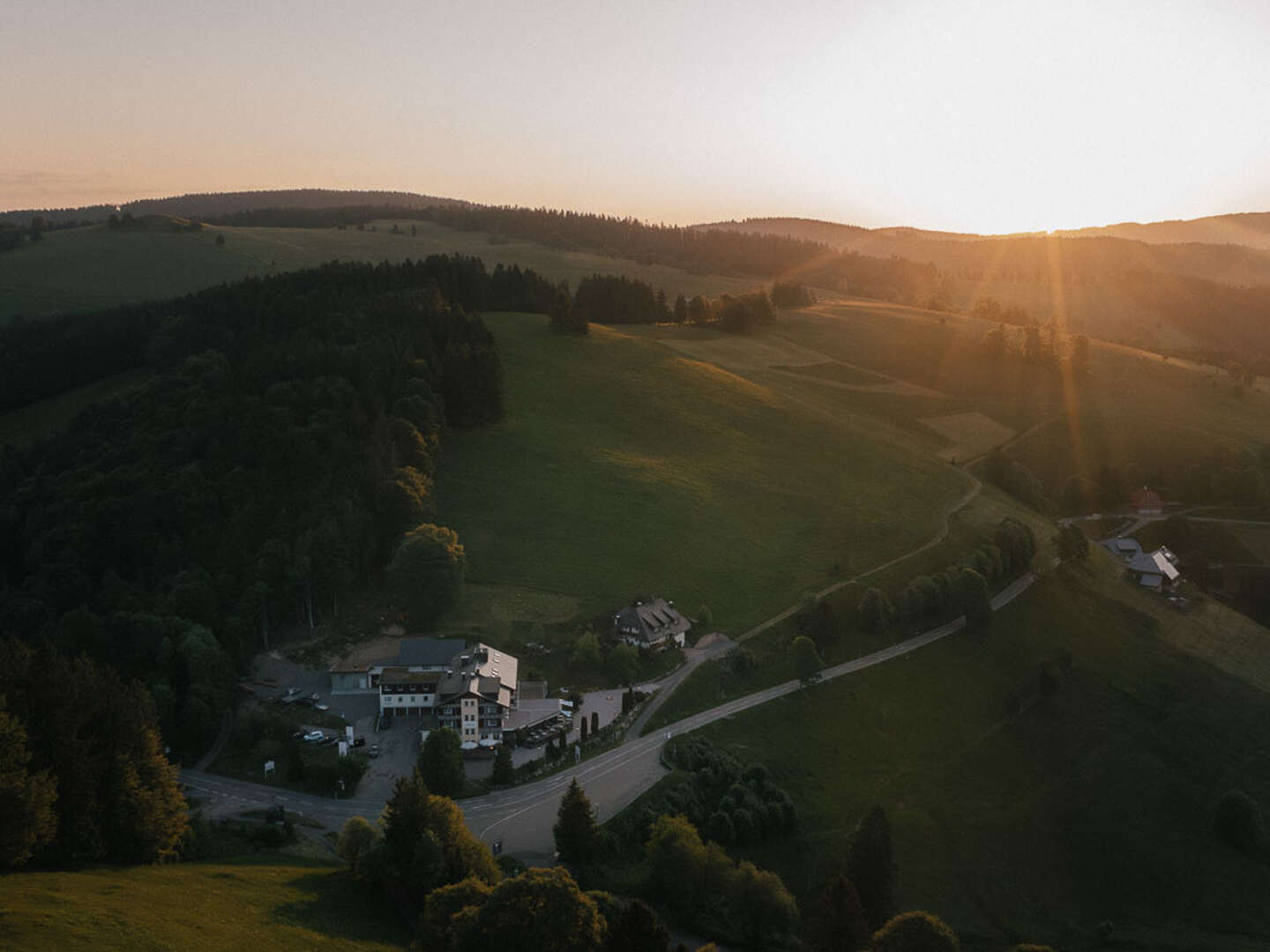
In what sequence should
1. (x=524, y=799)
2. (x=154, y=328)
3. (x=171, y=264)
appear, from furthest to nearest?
(x=171, y=264) → (x=154, y=328) → (x=524, y=799)

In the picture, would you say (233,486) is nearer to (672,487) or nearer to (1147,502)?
(672,487)

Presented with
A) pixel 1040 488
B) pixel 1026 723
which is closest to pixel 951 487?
pixel 1040 488

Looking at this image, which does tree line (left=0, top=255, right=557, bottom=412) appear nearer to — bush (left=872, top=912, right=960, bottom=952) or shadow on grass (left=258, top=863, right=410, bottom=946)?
shadow on grass (left=258, top=863, right=410, bottom=946)

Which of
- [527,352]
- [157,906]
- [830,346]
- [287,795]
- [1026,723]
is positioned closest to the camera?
[157,906]

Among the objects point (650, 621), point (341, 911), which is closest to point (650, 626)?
point (650, 621)

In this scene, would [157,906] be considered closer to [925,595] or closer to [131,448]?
[925,595]

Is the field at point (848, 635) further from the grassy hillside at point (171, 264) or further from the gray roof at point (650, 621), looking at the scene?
the grassy hillside at point (171, 264)
